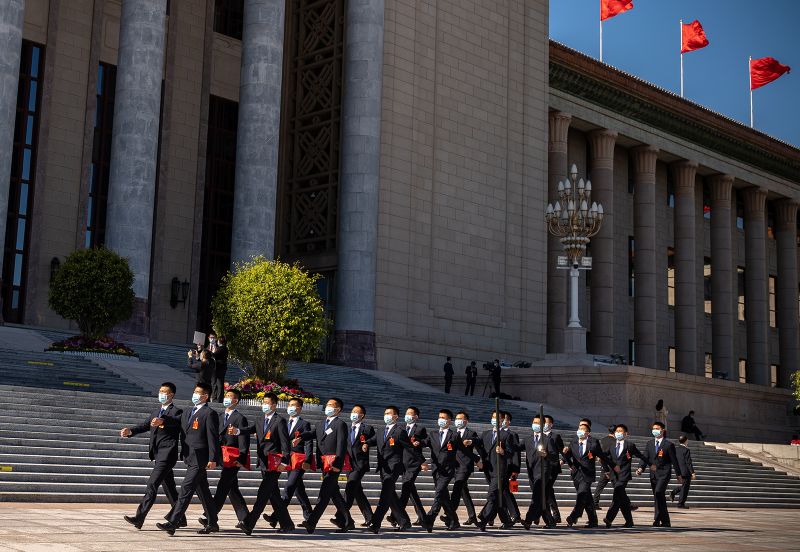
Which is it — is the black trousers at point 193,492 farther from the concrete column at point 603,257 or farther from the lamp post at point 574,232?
the concrete column at point 603,257

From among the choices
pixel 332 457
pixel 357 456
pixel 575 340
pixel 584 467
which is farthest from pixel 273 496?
pixel 575 340

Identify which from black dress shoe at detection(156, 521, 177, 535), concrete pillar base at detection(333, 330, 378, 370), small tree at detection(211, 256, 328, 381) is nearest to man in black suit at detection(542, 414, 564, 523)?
black dress shoe at detection(156, 521, 177, 535)

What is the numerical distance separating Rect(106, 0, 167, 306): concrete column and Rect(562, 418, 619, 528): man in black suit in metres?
19.3

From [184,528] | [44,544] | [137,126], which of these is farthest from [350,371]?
[44,544]

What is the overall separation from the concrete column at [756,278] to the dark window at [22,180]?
129ft

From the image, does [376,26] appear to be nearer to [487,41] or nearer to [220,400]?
[487,41]

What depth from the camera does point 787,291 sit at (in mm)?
63500

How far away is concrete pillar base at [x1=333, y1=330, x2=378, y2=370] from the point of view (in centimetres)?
3859

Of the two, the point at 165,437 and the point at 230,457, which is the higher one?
the point at 165,437

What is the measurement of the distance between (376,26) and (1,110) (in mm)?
14585

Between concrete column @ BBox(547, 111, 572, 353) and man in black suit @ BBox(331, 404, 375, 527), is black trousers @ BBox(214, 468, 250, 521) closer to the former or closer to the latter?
man in black suit @ BBox(331, 404, 375, 527)

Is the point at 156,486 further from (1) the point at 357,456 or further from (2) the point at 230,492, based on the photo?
(1) the point at 357,456

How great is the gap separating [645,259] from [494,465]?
3906 cm

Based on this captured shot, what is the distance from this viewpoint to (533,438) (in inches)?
673
